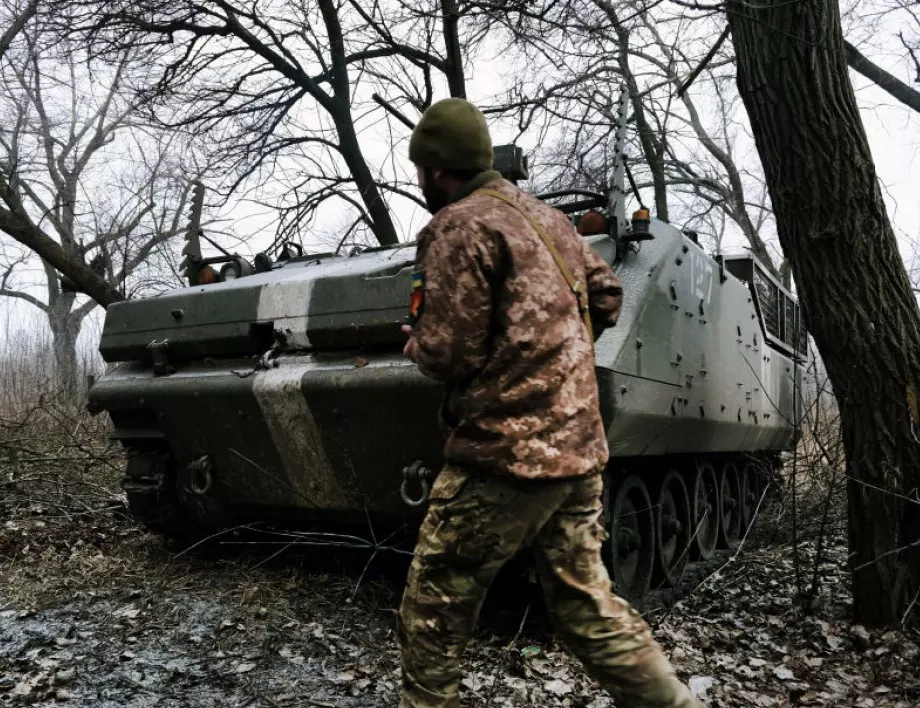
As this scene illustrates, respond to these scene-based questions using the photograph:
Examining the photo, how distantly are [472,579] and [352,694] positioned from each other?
1297 millimetres

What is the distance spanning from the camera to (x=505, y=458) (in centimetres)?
238

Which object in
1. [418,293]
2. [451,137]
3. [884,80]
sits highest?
[884,80]

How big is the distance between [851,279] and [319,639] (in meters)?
2.87

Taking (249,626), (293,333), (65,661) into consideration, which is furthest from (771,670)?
(65,661)

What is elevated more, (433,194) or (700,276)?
(433,194)

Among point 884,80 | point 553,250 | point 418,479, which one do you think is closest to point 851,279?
point 418,479

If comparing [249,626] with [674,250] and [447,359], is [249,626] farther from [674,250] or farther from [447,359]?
[674,250]

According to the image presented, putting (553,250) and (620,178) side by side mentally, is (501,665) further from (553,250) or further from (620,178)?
(620,178)

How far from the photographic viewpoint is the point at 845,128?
4.33 metres

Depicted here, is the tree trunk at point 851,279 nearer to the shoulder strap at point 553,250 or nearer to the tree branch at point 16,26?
the shoulder strap at point 553,250

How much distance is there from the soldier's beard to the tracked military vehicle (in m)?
1.17

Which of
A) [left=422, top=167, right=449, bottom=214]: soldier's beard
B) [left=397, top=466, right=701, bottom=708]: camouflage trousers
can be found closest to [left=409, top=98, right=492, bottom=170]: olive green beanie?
[left=422, top=167, right=449, bottom=214]: soldier's beard

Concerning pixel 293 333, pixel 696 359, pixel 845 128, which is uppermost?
pixel 845 128

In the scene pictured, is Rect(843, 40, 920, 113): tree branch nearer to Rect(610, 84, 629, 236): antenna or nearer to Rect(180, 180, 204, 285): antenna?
Rect(610, 84, 629, 236): antenna
